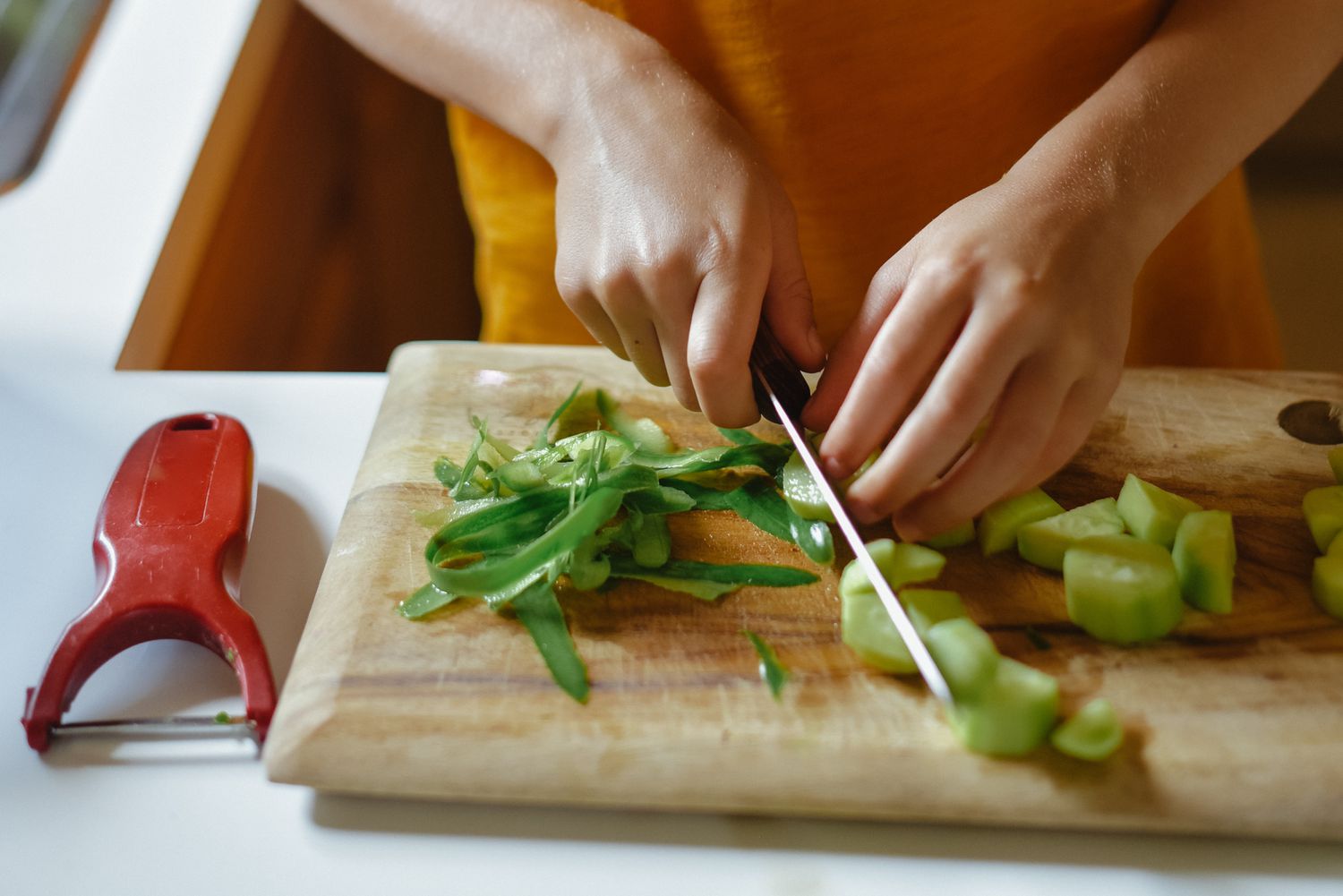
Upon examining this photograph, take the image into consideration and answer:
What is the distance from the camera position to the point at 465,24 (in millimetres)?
1193

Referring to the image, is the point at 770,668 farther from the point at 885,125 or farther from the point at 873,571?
the point at 885,125

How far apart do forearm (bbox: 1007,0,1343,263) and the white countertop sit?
499 mm

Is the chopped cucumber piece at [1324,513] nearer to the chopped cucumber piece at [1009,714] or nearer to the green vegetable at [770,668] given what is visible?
the chopped cucumber piece at [1009,714]

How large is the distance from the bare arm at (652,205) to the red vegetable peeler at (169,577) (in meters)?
0.37

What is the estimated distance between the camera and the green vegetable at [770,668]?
854 millimetres

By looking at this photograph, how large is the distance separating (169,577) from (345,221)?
5.31 feet

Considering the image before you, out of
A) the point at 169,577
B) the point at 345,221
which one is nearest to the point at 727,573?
the point at 169,577

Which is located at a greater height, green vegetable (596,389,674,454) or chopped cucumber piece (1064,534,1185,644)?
chopped cucumber piece (1064,534,1185,644)

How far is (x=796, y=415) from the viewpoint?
0.98 metres

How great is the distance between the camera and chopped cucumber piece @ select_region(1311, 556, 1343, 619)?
35.8 inches

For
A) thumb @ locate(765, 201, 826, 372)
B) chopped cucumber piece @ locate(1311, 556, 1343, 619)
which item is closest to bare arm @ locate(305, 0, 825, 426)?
thumb @ locate(765, 201, 826, 372)

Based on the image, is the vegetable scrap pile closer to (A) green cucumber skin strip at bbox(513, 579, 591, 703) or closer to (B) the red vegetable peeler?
(A) green cucumber skin strip at bbox(513, 579, 591, 703)

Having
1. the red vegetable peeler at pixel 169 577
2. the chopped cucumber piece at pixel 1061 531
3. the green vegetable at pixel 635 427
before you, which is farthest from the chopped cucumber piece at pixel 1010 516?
the red vegetable peeler at pixel 169 577

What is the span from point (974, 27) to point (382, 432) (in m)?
0.77
